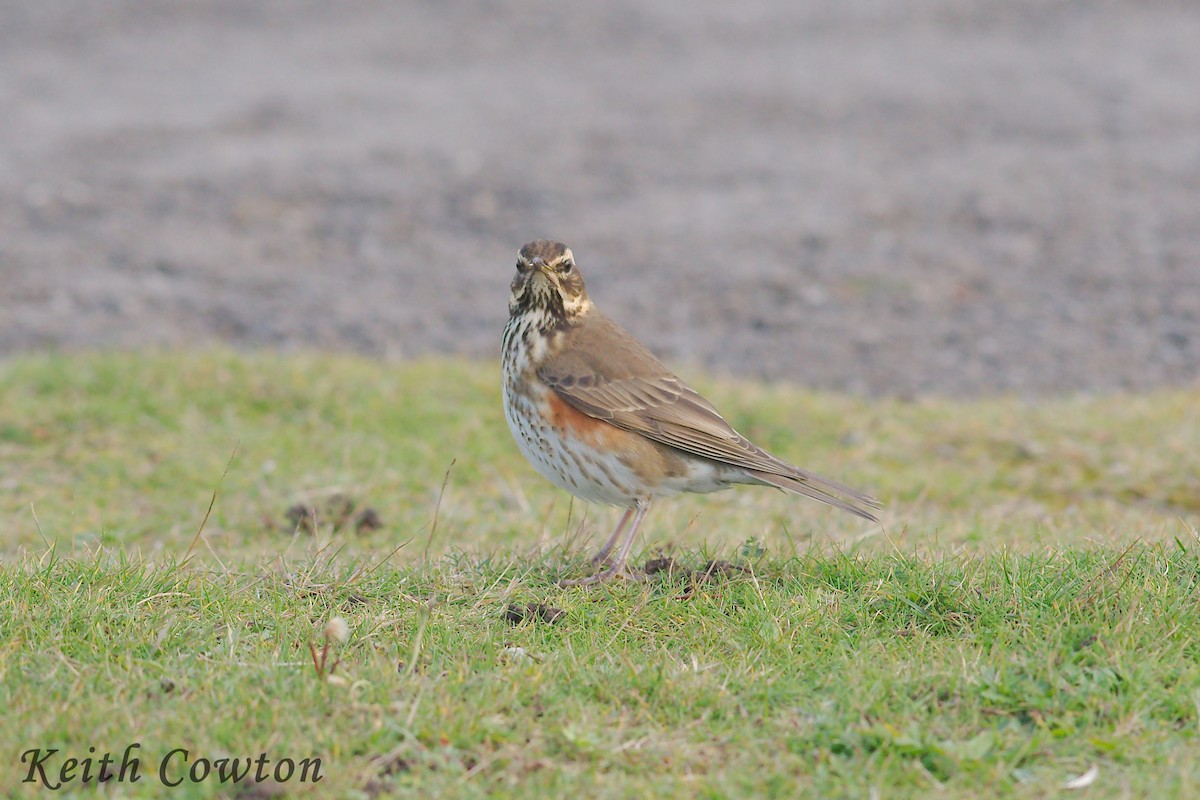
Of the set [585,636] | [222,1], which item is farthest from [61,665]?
[222,1]

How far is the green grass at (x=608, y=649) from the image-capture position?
416 centimetres

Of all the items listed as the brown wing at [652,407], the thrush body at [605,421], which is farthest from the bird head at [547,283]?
the brown wing at [652,407]

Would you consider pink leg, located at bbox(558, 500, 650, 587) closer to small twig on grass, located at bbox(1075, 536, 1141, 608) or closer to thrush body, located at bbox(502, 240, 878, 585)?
thrush body, located at bbox(502, 240, 878, 585)

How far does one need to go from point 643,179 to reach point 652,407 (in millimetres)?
8240

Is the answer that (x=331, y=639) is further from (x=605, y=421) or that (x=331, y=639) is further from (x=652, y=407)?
(x=652, y=407)

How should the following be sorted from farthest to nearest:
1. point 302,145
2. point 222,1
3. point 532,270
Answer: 1. point 222,1
2. point 302,145
3. point 532,270

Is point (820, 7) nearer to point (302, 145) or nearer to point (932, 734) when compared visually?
point (302, 145)

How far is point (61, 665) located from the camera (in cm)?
458

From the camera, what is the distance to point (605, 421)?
6.14 metres

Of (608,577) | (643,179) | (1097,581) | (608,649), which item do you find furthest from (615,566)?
(643,179)

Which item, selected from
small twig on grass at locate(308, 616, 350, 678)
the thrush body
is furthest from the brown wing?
small twig on grass at locate(308, 616, 350, 678)

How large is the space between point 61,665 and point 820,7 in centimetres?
1635

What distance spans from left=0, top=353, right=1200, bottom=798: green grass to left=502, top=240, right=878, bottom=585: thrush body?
0.96 ft

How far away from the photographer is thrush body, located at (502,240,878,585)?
6098mm
